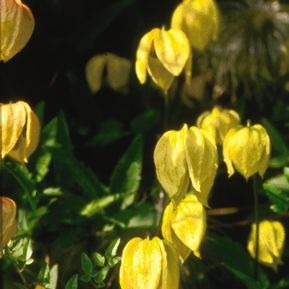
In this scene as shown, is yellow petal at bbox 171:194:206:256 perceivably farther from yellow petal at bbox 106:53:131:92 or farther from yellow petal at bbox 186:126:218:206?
yellow petal at bbox 106:53:131:92

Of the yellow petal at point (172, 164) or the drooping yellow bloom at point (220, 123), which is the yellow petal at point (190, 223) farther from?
the drooping yellow bloom at point (220, 123)

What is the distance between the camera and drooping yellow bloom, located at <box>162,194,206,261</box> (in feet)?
4.07

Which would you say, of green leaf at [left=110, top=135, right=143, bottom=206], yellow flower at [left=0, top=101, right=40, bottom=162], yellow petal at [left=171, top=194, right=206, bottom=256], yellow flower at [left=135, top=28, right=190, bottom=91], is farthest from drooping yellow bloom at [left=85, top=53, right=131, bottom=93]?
yellow petal at [left=171, top=194, right=206, bottom=256]

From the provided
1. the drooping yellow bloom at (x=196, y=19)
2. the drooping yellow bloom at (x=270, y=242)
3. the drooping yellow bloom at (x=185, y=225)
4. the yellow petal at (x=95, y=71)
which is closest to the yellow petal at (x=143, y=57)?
the drooping yellow bloom at (x=196, y=19)

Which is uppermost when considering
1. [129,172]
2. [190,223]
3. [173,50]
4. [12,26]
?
[12,26]

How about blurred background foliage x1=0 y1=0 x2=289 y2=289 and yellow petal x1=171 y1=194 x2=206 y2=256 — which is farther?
blurred background foliage x1=0 y1=0 x2=289 y2=289

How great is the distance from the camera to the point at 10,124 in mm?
1278

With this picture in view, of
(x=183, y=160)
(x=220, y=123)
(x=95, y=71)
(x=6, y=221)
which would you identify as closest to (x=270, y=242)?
(x=220, y=123)

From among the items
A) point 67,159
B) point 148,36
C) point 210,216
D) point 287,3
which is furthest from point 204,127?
point 287,3

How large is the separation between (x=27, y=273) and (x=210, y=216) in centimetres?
46

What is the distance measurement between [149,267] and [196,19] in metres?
0.53

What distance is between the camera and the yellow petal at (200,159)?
1.22m

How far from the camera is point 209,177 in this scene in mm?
→ 1245

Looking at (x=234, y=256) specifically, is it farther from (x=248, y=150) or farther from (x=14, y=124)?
(x=14, y=124)
